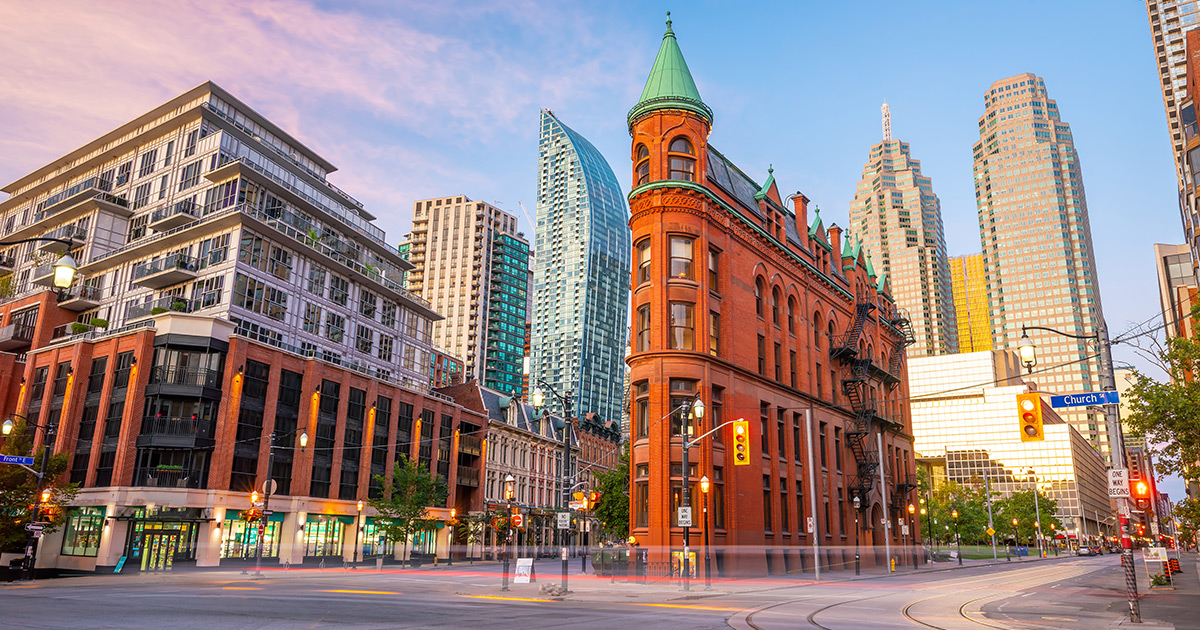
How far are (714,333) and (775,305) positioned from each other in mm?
10041

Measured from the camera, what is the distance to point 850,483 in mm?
57375

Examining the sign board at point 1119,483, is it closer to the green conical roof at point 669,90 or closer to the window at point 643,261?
the window at point 643,261

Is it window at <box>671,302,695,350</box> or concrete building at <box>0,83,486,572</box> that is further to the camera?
concrete building at <box>0,83,486,572</box>

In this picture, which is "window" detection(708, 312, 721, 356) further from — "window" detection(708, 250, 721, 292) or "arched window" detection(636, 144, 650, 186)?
"arched window" detection(636, 144, 650, 186)

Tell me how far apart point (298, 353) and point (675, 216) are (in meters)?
36.6

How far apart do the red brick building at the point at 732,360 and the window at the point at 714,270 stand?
7 centimetres

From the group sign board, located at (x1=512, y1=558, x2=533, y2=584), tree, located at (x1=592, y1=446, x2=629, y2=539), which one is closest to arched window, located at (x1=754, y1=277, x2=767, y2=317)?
tree, located at (x1=592, y1=446, x2=629, y2=539)

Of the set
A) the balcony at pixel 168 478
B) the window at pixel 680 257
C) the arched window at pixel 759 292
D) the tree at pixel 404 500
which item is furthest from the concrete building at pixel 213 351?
the arched window at pixel 759 292

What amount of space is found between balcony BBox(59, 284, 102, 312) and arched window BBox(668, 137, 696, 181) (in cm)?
5548

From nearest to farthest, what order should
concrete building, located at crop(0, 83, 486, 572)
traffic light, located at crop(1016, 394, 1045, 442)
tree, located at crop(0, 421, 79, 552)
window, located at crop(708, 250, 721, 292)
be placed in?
traffic light, located at crop(1016, 394, 1045, 442) < tree, located at crop(0, 421, 79, 552) < window, located at crop(708, 250, 721, 292) < concrete building, located at crop(0, 83, 486, 572)

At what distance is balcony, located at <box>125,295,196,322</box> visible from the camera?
58.2 m

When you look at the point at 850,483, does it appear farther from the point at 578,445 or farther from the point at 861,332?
the point at 578,445

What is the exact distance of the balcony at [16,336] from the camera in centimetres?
6706

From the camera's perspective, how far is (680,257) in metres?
42.9
